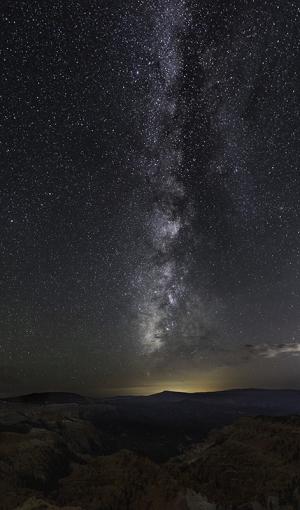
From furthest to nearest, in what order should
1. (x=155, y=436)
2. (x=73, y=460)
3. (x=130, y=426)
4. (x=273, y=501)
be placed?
(x=130, y=426)
(x=155, y=436)
(x=73, y=460)
(x=273, y=501)

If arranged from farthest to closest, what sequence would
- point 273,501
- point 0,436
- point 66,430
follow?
point 66,430 → point 0,436 → point 273,501

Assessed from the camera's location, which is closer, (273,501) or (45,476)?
(273,501)

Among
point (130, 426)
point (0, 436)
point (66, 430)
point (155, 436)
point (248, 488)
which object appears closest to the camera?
point (248, 488)

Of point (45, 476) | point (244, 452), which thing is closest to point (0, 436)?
point (45, 476)

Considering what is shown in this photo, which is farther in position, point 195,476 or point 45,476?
point 45,476

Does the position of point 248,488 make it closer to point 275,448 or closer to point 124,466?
point 275,448

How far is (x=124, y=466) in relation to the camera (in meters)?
69.8

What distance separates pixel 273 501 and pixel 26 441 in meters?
49.9

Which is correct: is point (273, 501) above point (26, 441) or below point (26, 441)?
below

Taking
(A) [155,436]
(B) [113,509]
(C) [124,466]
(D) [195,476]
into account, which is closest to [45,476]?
(C) [124,466]

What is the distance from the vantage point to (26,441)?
271ft

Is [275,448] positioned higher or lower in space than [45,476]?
higher

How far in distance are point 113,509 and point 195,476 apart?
1601 cm

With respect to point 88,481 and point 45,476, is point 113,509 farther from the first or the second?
point 45,476
